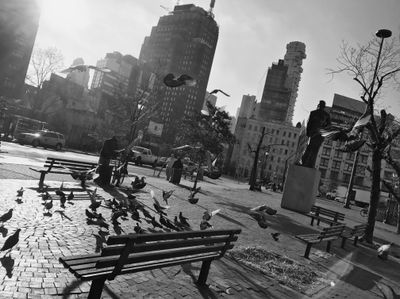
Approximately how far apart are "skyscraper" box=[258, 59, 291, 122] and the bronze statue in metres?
129

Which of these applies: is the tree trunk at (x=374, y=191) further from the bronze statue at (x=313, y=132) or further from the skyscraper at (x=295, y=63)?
the skyscraper at (x=295, y=63)

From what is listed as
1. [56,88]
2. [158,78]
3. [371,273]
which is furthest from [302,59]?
[371,273]

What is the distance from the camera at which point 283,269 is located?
22.8 ft

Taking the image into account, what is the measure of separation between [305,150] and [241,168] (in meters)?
98.9

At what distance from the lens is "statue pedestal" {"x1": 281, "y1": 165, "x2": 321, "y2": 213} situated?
18.0 meters

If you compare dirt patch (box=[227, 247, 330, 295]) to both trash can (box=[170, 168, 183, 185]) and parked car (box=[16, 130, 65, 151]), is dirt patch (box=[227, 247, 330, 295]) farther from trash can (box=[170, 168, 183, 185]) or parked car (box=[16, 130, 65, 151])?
parked car (box=[16, 130, 65, 151])

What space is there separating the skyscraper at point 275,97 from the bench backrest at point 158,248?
14274 centimetres

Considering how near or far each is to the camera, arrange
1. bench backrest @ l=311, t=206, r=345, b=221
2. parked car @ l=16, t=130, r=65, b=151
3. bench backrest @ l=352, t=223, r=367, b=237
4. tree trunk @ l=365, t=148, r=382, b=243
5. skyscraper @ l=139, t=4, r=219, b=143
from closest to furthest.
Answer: bench backrest @ l=352, t=223, r=367, b=237 < tree trunk @ l=365, t=148, r=382, b=243 < bench backrest @ l=311, t=206, r=345, b=221 < parked car @ l=16, t=130, r=65, b=151 < skyscraper @ l=139, t=4, r=219, b=143

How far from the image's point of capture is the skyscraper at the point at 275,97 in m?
149

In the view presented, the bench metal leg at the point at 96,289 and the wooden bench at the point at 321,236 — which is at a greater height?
the wooden bench at the point at 321,236

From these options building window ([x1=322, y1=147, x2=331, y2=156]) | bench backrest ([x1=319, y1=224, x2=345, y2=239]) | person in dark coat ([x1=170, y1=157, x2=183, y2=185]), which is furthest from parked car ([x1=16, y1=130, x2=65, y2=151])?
building window ([x1=322, y1=147, x2=331, y2=156])

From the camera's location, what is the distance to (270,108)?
150000 millimetres

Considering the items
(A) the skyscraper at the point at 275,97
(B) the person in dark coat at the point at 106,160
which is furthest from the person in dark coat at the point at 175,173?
(A) the skyscraper at the point at 275,97

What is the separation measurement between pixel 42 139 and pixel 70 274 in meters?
29.2
